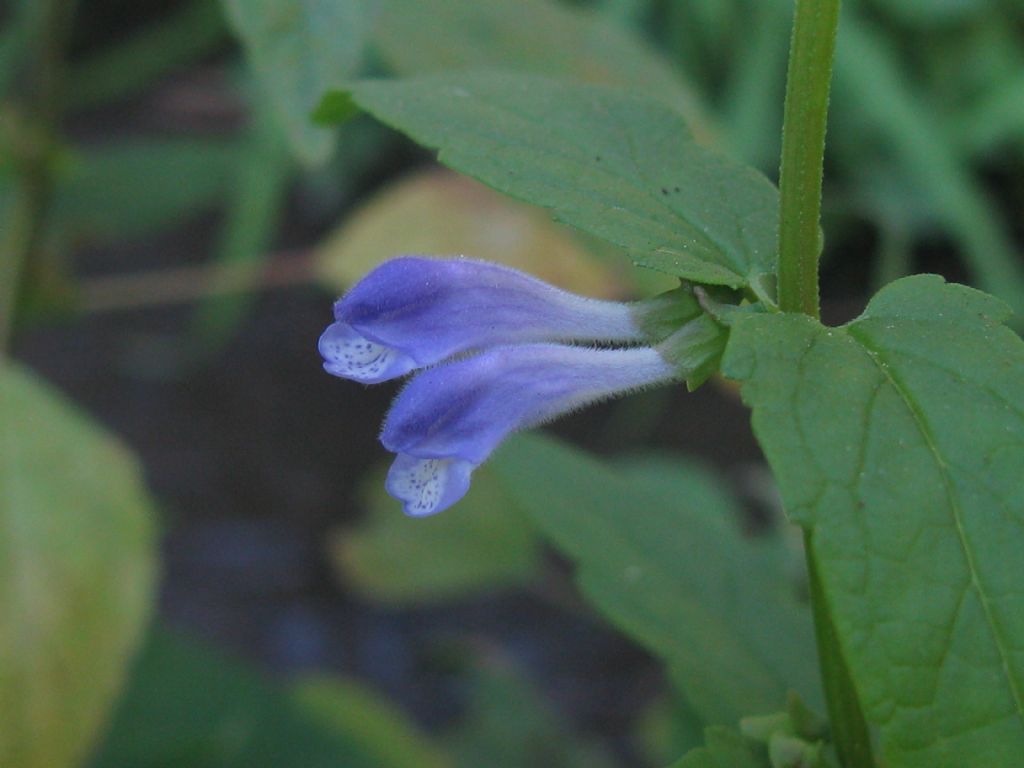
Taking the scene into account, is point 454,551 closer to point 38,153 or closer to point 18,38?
point 38,153

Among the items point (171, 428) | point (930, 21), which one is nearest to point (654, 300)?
point (171, 428)

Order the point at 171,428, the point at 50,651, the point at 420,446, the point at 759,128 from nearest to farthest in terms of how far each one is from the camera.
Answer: the point at 420,446, the point at 50,651, the point at 171,428, the point at 759,128

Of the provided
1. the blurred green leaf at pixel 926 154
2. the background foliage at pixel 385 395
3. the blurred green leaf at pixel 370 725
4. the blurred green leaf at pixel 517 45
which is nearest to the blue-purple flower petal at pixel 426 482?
the background foliage at pixel 385 395

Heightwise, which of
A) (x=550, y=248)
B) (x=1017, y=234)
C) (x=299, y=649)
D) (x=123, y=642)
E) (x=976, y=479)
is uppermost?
(x=976, y=479)

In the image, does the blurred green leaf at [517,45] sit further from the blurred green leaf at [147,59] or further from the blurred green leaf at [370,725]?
the blurred green leaf at [147,59]

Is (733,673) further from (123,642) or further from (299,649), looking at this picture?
(299,649)

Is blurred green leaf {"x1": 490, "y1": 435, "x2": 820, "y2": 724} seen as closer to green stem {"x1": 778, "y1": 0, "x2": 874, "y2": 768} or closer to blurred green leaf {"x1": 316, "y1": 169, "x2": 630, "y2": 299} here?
green stem {"x1": 778, "y1": 0, "x2": 874, "y2": 768}

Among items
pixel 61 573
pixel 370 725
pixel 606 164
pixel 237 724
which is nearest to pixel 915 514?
pixel 606 164

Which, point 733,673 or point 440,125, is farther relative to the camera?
point 733,673
